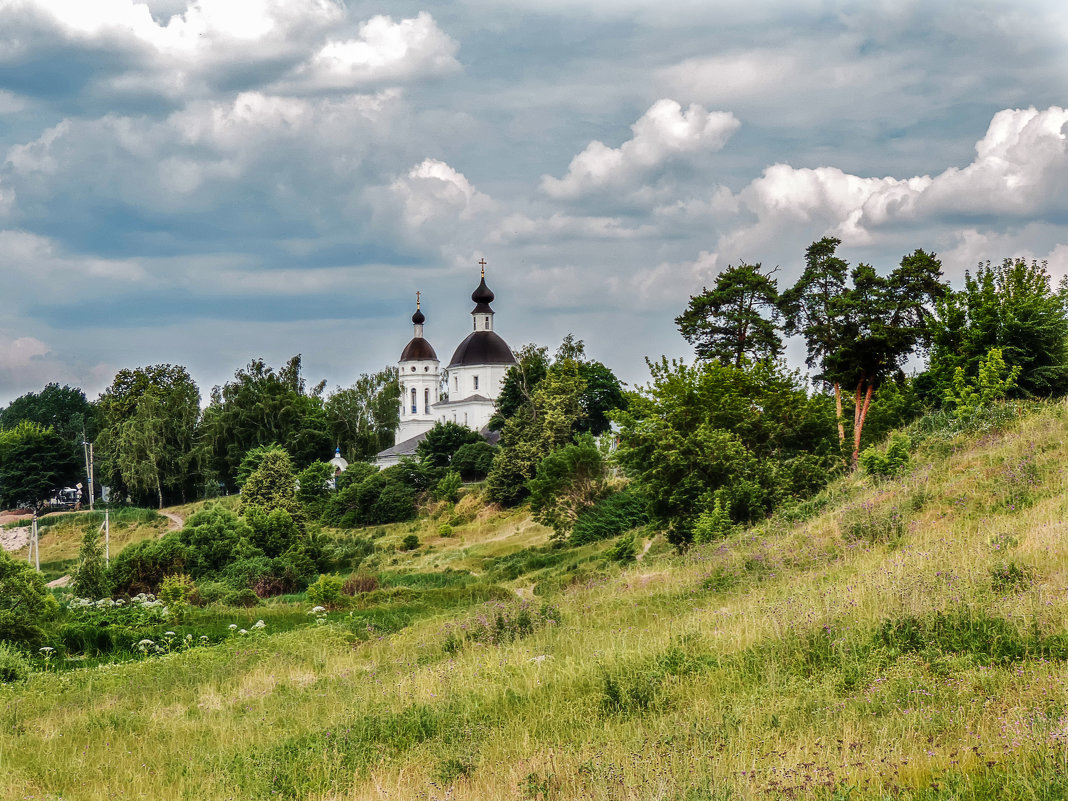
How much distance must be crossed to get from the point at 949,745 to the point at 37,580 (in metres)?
19.0

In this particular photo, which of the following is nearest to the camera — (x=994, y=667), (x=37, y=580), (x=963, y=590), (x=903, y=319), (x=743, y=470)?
(x=994, y=667)

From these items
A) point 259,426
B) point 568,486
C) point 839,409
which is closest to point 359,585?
point 568,486

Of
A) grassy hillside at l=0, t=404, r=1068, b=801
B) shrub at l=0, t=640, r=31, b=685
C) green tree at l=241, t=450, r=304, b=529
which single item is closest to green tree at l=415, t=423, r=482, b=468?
green tree at l=241, t=450, r=304, b=529

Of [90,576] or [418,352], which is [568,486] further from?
[418,352]

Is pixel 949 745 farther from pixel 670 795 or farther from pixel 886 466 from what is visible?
pixel 886 466

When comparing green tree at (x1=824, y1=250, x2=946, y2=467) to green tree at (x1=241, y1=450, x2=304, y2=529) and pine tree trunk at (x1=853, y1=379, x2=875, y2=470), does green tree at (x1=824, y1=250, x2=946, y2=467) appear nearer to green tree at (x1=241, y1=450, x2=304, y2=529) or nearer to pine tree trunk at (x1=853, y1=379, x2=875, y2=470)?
pine tree trunk at (x1=853, y1=379, x2=875, y2=470)

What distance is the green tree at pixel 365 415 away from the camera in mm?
83312

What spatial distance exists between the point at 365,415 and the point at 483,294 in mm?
15597

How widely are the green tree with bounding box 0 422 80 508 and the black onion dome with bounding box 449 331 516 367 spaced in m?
35.6

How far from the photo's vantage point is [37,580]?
1977cm

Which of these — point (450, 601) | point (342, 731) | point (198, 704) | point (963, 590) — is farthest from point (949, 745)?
point (450, 601)

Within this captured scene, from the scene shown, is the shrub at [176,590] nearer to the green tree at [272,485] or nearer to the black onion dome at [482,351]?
the green tree at [272,485]

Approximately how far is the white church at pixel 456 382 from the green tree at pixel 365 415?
5.58ft

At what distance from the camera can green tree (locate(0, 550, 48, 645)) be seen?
18.9m
